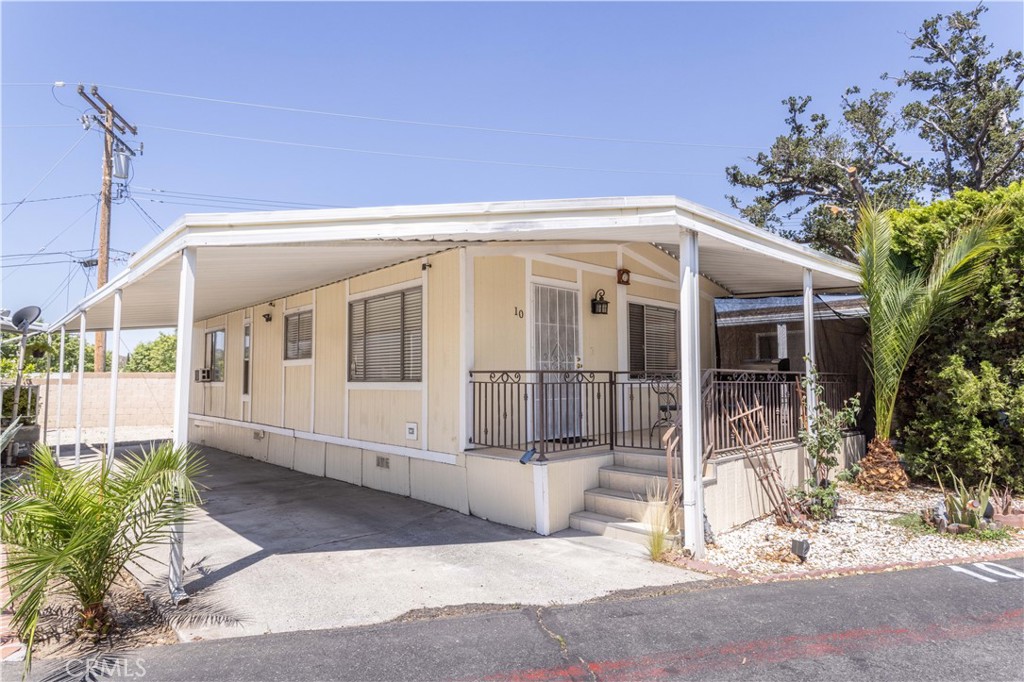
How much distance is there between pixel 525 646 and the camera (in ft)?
10.5

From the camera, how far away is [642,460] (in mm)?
5945

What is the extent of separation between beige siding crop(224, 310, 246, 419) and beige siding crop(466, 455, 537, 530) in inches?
285

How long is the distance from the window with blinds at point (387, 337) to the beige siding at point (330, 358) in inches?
9.4

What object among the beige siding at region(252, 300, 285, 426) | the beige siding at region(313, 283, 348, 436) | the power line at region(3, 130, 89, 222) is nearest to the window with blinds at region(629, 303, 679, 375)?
the beige siding at region(313, 283, 348, 436)

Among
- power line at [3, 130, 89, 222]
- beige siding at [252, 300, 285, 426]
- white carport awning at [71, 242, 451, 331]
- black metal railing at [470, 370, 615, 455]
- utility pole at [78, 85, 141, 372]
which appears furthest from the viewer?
power line at [3, 130, 89, 222]

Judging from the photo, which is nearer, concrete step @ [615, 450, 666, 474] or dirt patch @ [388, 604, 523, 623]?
dirt patch @ [388, 604, 523, 623]

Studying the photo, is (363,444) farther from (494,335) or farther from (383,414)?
(494,335)

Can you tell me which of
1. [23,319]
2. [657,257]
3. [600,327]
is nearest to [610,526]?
[600,327]

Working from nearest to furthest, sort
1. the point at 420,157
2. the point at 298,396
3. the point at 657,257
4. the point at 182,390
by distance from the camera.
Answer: the point at 182,390, the point at 657,257, the point at 298,396, the point at 420,157

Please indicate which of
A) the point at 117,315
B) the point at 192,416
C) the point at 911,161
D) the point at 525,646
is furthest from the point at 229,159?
the point at 911,161

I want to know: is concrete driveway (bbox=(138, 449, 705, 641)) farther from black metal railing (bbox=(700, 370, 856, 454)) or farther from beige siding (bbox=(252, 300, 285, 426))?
beige siding (bbox=(252, 300, 285, 426))

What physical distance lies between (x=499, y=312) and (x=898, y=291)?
16.0 feet

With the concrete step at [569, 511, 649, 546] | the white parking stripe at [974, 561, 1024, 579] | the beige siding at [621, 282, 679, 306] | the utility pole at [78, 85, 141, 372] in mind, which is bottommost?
the white parking stripe at [974, 561, 1024, 579]

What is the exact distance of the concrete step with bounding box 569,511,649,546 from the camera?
506cm
